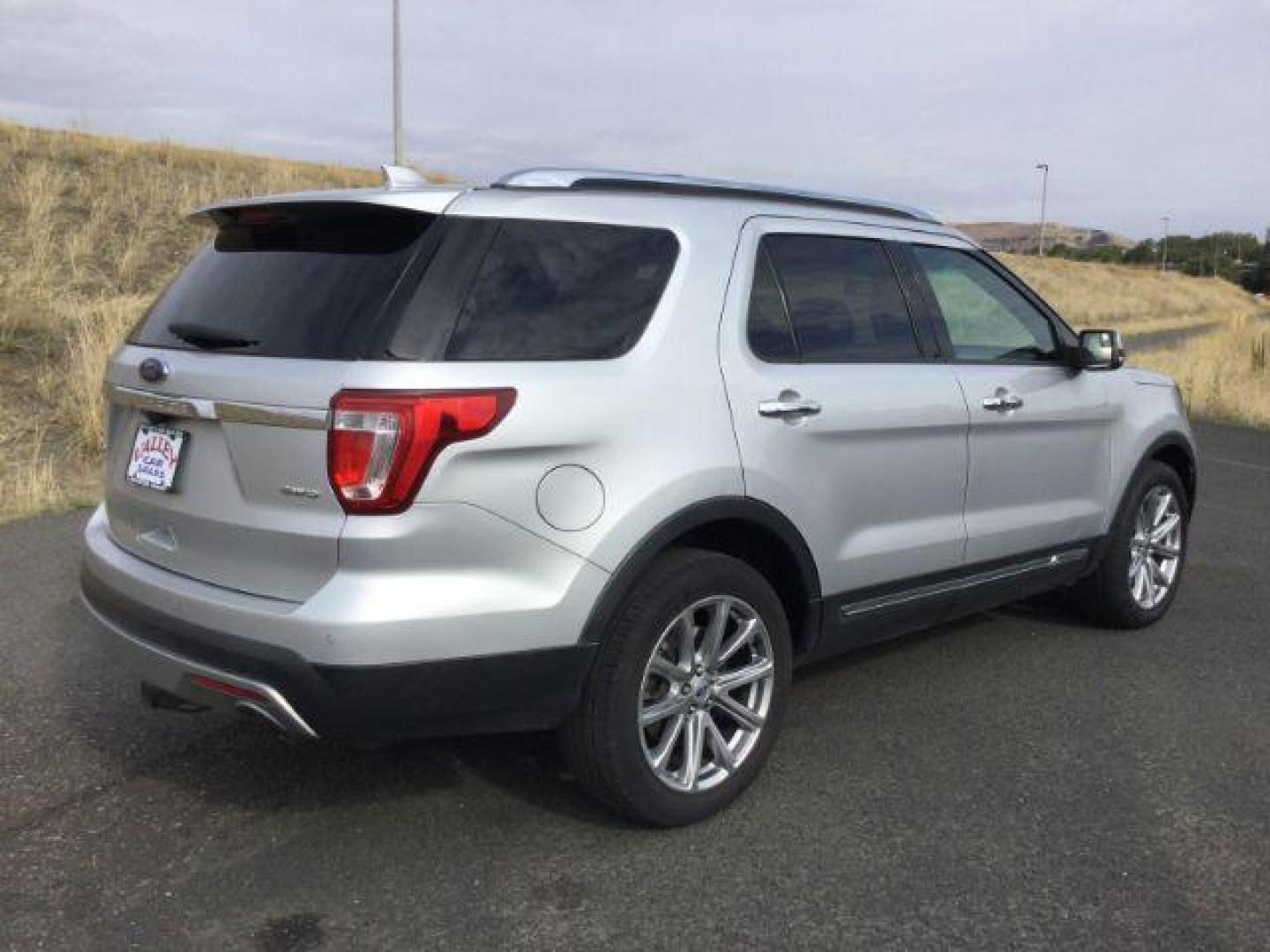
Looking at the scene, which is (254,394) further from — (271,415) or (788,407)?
(788,407)

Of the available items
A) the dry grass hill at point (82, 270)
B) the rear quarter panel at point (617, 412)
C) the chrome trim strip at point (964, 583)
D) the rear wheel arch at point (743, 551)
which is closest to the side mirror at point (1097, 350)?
the chrome trim strip at point (964, 583)

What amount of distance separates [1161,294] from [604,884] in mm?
63899

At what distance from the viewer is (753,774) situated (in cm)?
355

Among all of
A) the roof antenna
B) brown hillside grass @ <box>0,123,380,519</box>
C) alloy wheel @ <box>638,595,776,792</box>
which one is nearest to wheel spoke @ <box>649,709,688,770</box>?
alloy wheel @ <box>638,595,776,792</box>

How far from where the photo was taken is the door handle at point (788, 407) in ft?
11.5

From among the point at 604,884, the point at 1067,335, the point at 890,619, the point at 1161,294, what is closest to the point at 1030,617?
the point at 1067,335

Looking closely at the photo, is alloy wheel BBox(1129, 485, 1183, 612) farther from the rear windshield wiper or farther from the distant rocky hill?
the distant rocky hill

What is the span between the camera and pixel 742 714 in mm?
3529

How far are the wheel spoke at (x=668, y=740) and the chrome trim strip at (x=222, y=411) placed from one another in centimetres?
131

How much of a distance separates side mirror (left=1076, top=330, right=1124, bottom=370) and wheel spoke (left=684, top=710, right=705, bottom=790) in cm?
248

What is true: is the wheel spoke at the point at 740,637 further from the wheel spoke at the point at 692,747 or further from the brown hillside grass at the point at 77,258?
the brown hillside grass at the point at 77,258

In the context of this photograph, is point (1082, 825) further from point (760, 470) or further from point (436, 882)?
point (436, 882)

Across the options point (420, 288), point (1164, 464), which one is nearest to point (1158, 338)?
point (1164, 464)

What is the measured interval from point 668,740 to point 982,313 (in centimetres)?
235
